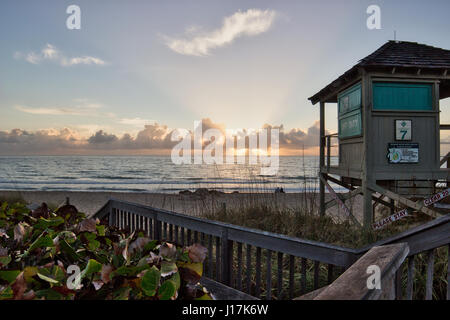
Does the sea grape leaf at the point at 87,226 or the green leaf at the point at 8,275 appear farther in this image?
the sea grape leaf at the point at 87,226

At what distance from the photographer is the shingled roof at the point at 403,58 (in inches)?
315

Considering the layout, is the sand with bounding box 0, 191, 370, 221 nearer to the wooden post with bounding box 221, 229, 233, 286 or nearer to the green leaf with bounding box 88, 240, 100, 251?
the wooden post with bounding box 221, 229, 233, 286

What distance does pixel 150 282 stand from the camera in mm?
1079

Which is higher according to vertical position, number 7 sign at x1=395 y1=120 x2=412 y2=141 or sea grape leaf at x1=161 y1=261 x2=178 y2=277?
number 7 sign at x1=395 y1=120 x2=412 y2=141

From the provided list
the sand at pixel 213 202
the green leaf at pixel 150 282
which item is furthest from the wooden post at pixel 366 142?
the green leaf at pixel 150 282

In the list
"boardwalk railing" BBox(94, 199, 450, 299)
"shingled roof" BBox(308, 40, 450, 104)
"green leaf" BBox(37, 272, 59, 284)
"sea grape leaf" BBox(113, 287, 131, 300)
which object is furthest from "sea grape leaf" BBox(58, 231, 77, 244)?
"shingled roof" BBox(308, 40, 450, 104)

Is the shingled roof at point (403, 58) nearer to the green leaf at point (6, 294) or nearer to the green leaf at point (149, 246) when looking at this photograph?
the green leaf at point (149, 246)

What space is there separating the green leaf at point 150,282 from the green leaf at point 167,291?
0.08ft

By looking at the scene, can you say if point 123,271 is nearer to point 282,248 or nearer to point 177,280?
point 177,280

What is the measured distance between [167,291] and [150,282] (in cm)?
6

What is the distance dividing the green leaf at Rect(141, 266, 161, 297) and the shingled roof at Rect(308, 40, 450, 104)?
8153 mm

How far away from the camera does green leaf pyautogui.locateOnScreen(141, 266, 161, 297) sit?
1.06m

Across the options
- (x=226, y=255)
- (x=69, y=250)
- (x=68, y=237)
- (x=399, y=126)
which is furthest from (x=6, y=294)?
(x=399, y=126)

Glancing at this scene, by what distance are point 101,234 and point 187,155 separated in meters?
58.3
